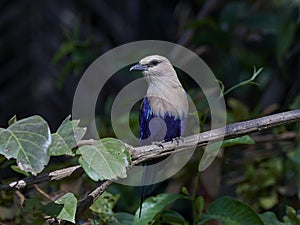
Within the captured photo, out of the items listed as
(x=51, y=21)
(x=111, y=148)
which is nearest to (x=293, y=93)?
(x=111, y=148)

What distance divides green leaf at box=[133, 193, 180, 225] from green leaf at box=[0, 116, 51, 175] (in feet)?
1.79

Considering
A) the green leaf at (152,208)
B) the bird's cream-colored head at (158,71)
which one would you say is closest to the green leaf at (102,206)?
the green leaf at (152,208)

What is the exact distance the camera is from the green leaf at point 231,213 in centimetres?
205

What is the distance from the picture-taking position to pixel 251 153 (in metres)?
3.39

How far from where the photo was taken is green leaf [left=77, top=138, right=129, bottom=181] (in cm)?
173

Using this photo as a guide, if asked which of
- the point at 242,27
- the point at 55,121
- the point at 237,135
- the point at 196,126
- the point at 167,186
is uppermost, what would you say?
the point at 237,135

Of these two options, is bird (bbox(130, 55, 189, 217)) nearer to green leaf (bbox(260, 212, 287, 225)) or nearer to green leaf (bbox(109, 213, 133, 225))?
green leaf (bbox(109, 213, 133, 225))

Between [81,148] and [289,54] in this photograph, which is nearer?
[81,148]

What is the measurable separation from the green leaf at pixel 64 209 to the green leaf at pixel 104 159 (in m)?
0.14

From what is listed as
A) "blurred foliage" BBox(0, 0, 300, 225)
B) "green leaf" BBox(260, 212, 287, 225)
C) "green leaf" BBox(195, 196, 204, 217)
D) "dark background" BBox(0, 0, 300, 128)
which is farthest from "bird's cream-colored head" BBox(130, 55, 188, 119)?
"dark background" BBox(0, 0, 300, 128)

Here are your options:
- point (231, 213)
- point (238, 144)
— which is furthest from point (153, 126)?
point (231, 213)

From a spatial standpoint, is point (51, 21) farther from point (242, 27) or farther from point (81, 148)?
point (81, 148)

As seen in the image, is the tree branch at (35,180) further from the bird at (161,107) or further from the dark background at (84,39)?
the dark background at (84,39)

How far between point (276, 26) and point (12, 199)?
6.49 ft
